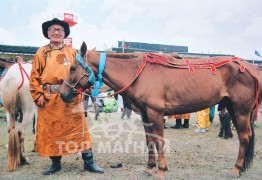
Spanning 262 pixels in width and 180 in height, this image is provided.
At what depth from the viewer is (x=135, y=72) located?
396cm

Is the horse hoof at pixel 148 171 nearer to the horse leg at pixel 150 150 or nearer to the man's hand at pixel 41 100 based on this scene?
the horse leg at pixel 150 150

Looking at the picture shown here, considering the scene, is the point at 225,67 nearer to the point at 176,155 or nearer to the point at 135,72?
the point at 135,72

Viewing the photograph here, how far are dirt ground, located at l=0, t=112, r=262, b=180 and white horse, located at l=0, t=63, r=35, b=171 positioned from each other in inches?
12.0

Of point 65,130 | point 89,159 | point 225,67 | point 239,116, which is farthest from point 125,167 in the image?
point 225,67

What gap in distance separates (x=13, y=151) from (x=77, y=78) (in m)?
1.79

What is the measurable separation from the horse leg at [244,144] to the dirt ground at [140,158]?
14 cm

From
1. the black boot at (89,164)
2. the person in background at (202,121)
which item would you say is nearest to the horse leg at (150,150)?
the black boot at (89,164)

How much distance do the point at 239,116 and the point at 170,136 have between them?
138 inches

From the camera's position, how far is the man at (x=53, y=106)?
401 centimetres

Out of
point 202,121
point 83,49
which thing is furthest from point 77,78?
point 202,121

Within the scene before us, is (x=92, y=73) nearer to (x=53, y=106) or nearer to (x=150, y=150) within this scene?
(x=53, y=106)

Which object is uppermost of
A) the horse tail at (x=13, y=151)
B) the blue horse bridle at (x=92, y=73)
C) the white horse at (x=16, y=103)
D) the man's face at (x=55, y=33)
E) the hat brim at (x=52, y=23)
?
Result: the hat brim at (x=52, y=23)

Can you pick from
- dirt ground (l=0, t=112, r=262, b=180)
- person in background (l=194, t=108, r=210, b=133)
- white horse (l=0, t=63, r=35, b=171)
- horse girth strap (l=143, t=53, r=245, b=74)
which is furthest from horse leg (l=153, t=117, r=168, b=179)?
person in background (l=194, t=108, r=210, b=133)

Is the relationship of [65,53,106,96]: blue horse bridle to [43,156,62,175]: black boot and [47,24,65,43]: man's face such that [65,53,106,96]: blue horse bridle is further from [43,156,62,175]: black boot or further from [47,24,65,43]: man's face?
[43,156,62,175]: black boot
